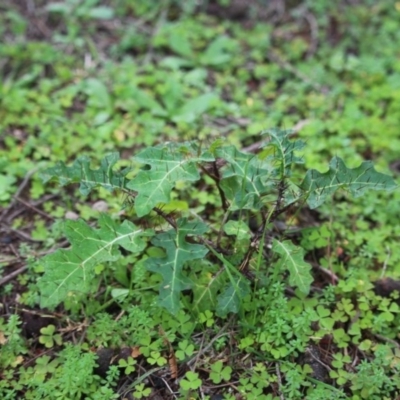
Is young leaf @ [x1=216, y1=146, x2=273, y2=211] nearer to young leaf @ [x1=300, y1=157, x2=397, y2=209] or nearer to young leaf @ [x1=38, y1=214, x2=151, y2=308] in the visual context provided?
young leaf @ [x1=300, y1=157, x2=397, y2=209]

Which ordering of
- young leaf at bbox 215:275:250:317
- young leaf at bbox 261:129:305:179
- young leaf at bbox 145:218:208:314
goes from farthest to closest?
young leaf at bbox 261:129:305:179
young leaf at bbox 215:275:250:317
young leaf at bbox 145:218:208:314

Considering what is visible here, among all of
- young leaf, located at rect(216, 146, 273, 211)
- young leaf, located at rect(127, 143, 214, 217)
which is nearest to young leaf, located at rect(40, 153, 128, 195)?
young leaf, located at rect(127, 143, 214, 217)

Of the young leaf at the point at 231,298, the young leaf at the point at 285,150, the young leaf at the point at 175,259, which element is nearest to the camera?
the young leaf at the point at 175,259

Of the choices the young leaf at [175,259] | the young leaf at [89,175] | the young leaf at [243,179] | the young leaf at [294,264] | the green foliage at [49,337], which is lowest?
the green foliage at [49,337]

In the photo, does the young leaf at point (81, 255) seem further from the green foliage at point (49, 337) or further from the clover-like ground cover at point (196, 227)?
the green foliage at point (49, 337)

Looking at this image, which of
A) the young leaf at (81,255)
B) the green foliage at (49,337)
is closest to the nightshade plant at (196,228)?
the young leaf at (81,255)

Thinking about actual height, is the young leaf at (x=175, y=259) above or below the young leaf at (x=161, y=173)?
below

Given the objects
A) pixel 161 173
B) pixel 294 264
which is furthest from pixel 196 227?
pixel 294 264

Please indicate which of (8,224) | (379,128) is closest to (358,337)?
(379,128)
